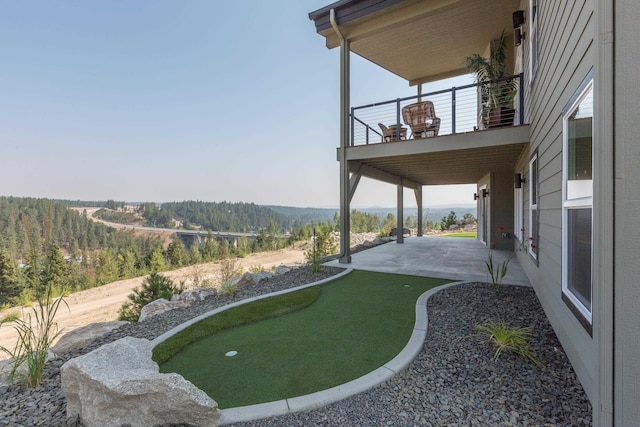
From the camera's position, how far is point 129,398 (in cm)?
183

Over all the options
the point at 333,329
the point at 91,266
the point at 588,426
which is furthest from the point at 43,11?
the point at 91,266

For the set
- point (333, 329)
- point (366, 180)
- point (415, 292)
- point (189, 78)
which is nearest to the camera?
point (333, 329)

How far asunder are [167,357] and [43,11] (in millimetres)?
17105

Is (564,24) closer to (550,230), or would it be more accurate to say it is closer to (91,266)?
(550,230)

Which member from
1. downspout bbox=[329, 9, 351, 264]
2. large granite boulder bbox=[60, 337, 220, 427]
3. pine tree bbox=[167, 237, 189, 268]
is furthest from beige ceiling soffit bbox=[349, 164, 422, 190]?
pine tree bbox=[167, 237, 189, 268]

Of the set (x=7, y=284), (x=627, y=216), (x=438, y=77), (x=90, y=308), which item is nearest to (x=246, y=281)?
(x=627, y=216)

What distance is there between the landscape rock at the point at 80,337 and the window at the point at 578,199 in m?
5.09

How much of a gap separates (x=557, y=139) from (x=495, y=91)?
3974mm

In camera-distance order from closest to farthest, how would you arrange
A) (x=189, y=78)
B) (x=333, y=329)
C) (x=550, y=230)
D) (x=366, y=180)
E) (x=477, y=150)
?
(x=550, y=230) → (x=333, y=329) → (x=477, y=150) → (x=366, y=180) → (x=189, y=78)

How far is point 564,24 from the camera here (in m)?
2.69

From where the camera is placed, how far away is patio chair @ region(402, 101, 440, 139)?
23.1 ft

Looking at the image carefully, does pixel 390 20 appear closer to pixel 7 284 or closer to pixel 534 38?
pixel 534 38

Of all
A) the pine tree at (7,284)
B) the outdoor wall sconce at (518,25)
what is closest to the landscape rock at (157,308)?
the outdoor wall sconce at (518,25)

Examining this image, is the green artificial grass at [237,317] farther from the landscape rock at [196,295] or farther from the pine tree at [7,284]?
the pine tree at [7,284]
